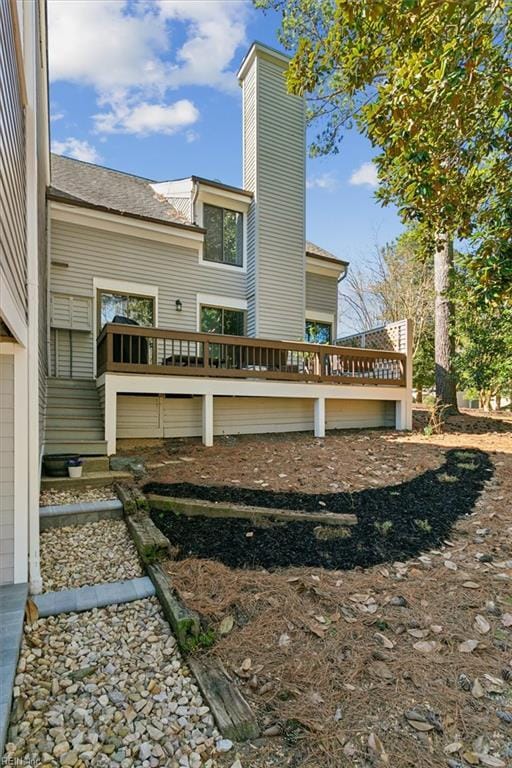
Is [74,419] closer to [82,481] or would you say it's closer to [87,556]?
Answer: [82,481]

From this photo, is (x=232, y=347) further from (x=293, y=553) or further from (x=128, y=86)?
(x=128, y=86)

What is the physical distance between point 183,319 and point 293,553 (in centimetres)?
718

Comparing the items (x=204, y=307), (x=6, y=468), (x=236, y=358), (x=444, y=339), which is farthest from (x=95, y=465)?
(x=444, y=339)

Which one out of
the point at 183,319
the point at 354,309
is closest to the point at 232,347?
the point at 183,319

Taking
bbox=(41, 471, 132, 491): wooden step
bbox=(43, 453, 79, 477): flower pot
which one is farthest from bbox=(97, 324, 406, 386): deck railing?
bbox=(41, 471, 132, 491): wooden step

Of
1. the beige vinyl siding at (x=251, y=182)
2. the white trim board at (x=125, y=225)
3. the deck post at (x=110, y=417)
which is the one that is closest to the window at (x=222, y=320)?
the beige vinyl siding at (x=251, y=182)

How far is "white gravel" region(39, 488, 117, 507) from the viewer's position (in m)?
4.23

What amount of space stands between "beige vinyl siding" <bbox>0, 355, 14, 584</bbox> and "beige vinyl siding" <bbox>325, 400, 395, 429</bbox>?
7511mm

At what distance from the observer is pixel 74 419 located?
6.54m

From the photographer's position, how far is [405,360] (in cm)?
967

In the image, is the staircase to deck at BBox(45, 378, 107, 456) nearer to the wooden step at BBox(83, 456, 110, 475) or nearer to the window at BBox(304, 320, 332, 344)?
the wooden step at BBox(83, 456, 110, 475)

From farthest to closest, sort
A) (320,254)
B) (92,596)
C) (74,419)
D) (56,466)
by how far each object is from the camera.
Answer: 1. (320,254)
2. (74,419)
3. (56,466)
4. (92,596)

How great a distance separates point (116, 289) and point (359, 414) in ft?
21.7

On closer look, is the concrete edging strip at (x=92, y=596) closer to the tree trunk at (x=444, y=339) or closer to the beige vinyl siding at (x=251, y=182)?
the beige vinyl siding at (x=251, y=182)
